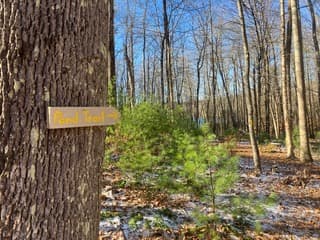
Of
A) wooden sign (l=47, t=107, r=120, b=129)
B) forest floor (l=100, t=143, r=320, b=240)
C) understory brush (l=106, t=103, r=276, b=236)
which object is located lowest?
forest floor (l=100, t=143, r=320, b=240)

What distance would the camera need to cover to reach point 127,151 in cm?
514

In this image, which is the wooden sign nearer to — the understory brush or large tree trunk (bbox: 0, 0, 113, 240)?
large tree trunk (bbox: 0, 0, 113, 240)

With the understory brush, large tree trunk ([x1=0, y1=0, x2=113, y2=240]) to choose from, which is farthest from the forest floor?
large tree trunk ([x1=0, y1=0, x2=113, y2=240])

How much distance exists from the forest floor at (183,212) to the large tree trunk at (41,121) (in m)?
2.54

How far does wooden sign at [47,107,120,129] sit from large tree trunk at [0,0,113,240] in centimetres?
3

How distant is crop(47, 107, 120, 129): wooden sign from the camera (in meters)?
1.26

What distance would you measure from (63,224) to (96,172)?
0.90 ft

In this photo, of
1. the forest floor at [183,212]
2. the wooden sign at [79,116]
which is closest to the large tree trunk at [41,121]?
the wooden sign at [79,116]

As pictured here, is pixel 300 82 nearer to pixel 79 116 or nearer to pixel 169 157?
pixel 169 157

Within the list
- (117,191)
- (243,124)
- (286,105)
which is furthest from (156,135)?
(243,124)

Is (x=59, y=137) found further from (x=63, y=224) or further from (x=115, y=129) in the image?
(x=115, y=129)

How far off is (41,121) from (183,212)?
12.1 feet

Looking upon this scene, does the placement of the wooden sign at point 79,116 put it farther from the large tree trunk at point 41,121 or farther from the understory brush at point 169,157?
the understory brush at point 169,157

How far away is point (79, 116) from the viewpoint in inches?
52.9
